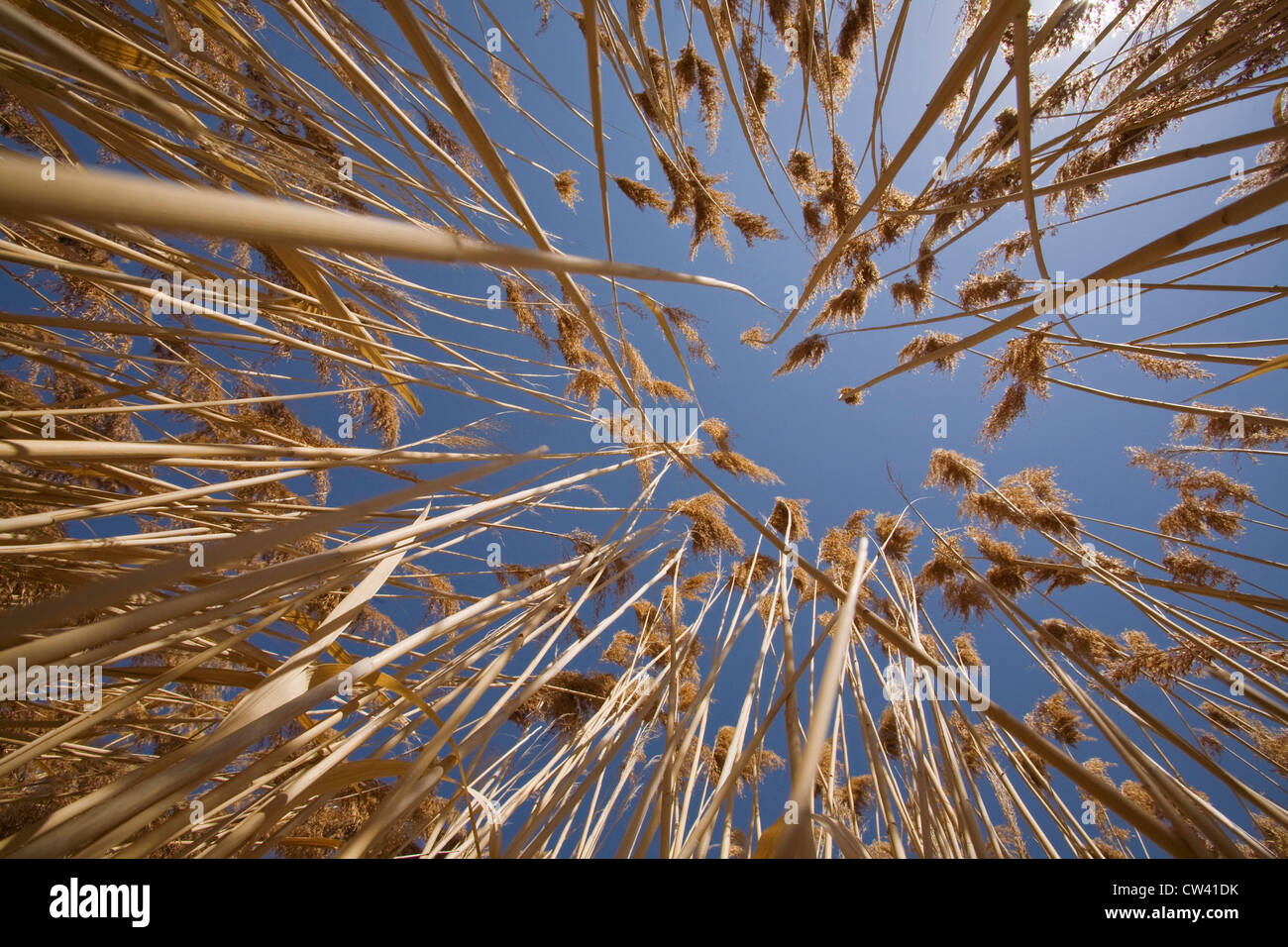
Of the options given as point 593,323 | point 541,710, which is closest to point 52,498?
point 593,323

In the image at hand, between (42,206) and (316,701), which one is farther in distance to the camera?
(316,701)

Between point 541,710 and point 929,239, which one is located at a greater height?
point 929,239

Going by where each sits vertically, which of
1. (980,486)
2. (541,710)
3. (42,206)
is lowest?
(541,710)

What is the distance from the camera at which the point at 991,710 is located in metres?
0.66

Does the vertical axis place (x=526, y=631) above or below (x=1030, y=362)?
below
